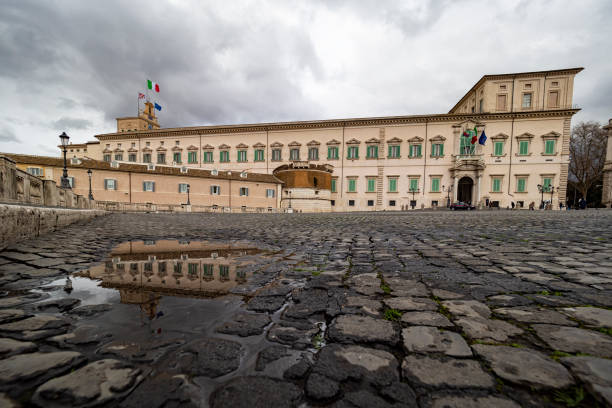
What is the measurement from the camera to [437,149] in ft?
102

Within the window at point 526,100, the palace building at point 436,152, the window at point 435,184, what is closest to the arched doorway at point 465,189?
the palace building at point 436,152

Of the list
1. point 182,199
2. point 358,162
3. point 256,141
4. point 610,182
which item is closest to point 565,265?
point 182,199

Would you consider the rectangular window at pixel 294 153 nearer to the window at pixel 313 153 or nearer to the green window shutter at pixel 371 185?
the window at pixel 313 153

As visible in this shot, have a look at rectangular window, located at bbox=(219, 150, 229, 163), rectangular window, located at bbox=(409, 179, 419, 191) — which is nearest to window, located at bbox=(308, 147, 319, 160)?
rectangular window, located at bbox=(219, 150, 229, 163)

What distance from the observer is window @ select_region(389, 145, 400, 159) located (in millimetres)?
32312

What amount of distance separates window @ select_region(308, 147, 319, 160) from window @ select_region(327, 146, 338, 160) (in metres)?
1.55

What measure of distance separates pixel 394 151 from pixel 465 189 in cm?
1056

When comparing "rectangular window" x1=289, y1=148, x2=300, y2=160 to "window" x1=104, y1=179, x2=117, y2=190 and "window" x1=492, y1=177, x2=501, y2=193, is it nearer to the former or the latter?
"window" x1=104, y1=179, x2=117, y2=190

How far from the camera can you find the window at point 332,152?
34.0 meters

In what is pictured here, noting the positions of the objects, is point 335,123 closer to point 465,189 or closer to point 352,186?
point 352,186

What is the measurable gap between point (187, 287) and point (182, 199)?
27.3m

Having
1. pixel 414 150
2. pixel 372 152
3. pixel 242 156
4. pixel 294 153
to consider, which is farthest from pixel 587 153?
pixel 242 156

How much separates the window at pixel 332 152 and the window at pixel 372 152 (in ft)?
13.8

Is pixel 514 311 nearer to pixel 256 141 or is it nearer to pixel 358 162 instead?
pixel 358 162
